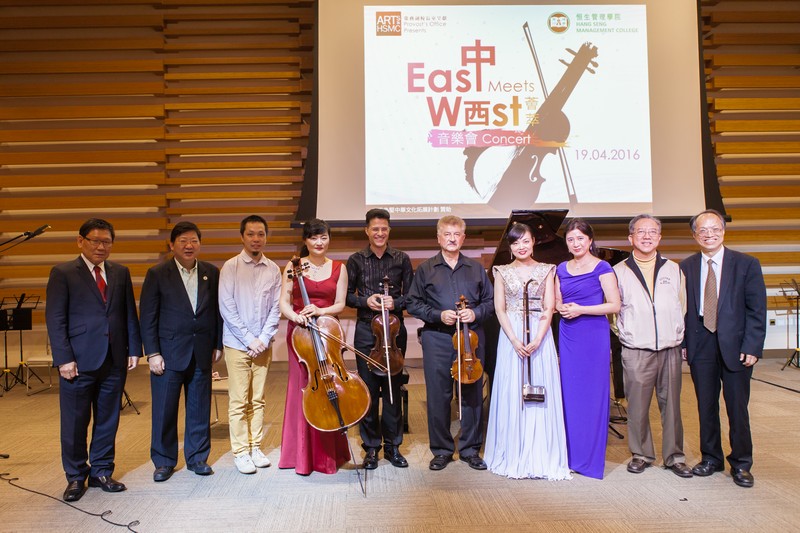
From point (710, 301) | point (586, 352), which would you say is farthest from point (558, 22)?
point (586, 352)

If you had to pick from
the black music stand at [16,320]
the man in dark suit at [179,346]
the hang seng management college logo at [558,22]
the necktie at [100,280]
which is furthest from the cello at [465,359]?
the black music stand at [16,320]

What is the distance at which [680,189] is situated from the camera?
19.5 ft

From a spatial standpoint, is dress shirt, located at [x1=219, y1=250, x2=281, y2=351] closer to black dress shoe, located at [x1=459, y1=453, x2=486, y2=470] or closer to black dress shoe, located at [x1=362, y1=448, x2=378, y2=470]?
black dress shoe, located at [x1=362, y1=448, x2=378, y2=470]

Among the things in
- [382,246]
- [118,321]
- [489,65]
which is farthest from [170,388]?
[489,65]

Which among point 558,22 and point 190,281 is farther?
point 558,22

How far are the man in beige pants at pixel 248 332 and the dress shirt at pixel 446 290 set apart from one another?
0.93 m

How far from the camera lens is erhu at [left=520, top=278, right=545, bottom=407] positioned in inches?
123

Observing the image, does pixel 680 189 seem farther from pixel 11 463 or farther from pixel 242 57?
pixel 11 463

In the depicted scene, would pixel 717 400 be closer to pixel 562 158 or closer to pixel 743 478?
pixel 743 478

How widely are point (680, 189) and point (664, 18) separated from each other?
1932mm

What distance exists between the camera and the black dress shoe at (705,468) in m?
3.18

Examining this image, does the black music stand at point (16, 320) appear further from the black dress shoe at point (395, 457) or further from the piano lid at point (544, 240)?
the piano lid at point (544, 240)

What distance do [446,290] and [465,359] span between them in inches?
17.9

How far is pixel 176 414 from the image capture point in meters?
3.32
